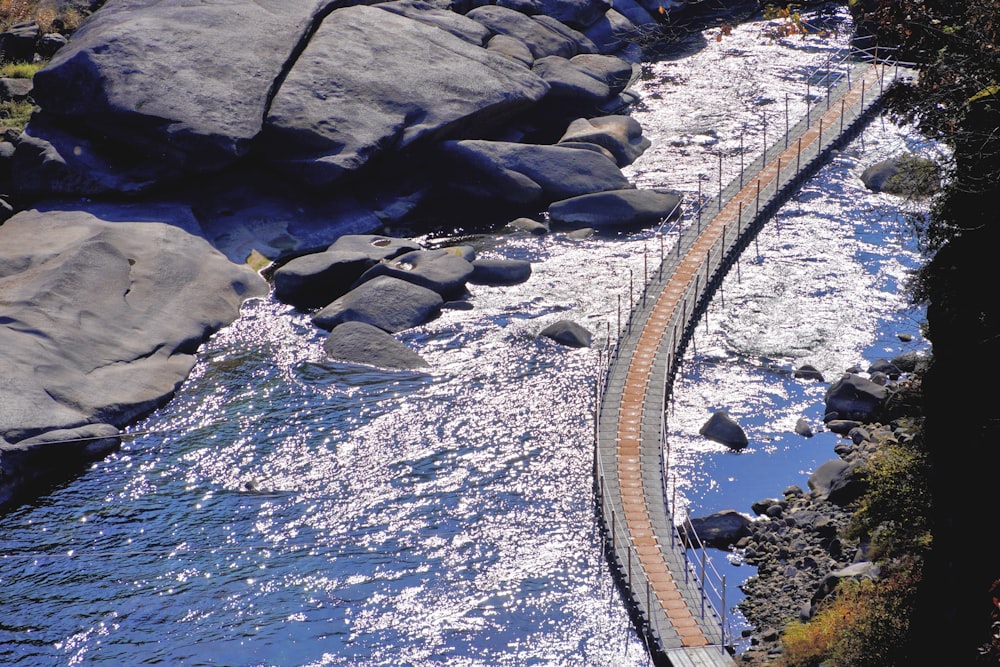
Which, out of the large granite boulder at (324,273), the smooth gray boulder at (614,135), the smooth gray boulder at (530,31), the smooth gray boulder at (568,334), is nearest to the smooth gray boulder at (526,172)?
the smooth gray boulder at (614,135)

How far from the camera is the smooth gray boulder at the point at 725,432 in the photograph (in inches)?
1341

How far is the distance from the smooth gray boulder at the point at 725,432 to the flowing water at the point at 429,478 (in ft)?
1.19

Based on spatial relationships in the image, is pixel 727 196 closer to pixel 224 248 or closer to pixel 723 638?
pixel 224 248

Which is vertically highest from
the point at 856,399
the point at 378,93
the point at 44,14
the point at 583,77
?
the point at 583,77

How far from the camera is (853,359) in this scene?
38062mm

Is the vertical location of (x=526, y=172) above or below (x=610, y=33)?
below

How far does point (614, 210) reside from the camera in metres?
48.7

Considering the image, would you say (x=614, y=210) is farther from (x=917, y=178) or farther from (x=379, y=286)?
(x=917, y=178)

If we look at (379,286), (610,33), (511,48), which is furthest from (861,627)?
(610,33)

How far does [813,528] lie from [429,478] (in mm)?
10627

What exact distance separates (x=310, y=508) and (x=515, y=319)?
12728 mm

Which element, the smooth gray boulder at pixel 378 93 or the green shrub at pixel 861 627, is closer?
the green shrub at pixel 861 627

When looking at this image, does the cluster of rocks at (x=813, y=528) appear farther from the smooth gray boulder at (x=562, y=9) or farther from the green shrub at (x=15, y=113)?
the green shrub at (x=15, y=113)

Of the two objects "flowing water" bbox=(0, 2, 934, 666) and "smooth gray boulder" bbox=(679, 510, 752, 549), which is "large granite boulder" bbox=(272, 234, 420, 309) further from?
"smooth gray boulder" bbox=(679, 510, 752, 549)
